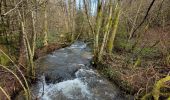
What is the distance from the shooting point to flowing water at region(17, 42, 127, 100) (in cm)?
845

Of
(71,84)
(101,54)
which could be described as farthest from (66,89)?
(101,54)

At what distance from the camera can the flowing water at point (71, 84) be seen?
8445mm

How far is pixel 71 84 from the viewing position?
958 centimetres

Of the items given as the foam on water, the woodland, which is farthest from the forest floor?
the foam on water

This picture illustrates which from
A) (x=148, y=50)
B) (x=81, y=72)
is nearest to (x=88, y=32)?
(x=148, y=50)

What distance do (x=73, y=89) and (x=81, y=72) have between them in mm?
2126

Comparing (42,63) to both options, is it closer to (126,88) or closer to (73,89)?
(73,89)

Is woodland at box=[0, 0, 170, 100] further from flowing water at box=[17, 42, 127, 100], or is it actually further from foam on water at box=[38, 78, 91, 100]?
foam on water at box=[38, 78, 91, 100]

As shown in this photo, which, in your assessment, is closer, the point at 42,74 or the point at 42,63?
the point at 42,74

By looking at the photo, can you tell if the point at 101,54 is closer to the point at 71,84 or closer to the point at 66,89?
the point at 71,84

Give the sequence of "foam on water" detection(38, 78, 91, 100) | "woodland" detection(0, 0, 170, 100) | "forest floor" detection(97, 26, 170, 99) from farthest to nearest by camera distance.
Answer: "forest floor" detection(97, 26, 170, 99) < "foam on water" detection(38, 78, 91, 100) < "woodland" detection(0, 0, 170, 100)

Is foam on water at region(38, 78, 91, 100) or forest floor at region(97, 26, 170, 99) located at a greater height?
forest floor at region(97, 26, 170, 99)

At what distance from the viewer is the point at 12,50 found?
34.7ft

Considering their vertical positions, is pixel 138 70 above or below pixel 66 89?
above
